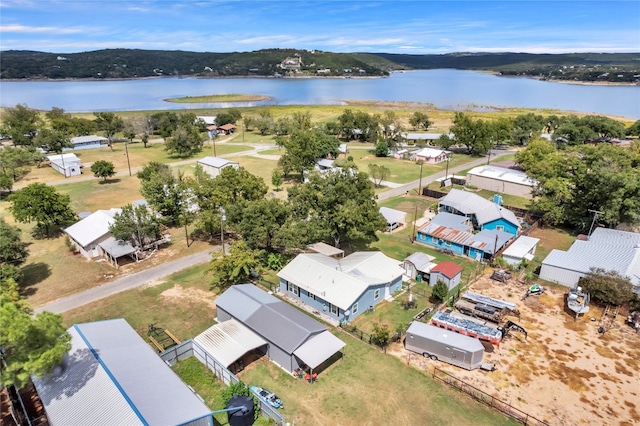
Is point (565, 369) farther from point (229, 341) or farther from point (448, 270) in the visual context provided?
point (229, 341)

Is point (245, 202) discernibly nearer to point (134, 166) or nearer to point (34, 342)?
point (34, 342)

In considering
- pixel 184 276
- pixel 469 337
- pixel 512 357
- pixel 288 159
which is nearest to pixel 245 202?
pixel 184 276

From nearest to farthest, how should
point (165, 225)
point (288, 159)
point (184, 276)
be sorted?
point (184, 276), point (165, 225), point (288, 159)

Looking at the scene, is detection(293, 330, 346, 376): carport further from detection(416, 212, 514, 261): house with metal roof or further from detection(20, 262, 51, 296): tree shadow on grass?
detection(20, 262, 51, 296): tree shadow on grass

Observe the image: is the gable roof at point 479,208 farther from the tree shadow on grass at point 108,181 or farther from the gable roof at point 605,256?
the tree shadow on grass at point 108,181

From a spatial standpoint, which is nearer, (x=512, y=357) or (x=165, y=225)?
(x=512, y=357)

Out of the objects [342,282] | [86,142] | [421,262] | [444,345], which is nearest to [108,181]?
[86,142]
